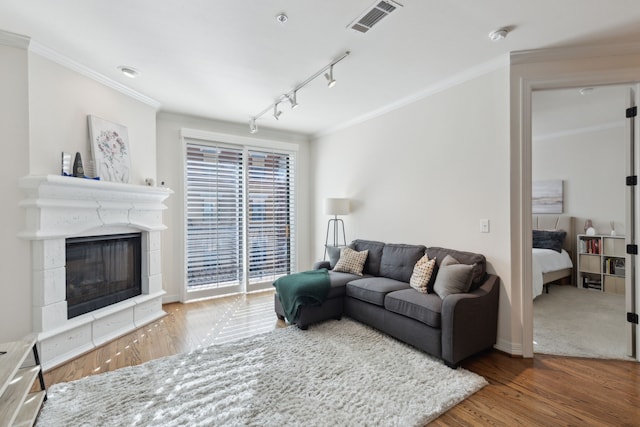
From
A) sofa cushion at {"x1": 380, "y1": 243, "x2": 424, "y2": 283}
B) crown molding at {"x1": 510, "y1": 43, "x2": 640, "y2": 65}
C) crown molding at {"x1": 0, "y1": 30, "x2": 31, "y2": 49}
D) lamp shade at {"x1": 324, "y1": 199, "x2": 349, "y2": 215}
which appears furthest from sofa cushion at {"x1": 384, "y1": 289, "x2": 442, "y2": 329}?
crown molding at {"x1": 0, "y1": 30, "x2": 31, "y2": 49}

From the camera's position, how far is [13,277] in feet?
8.32

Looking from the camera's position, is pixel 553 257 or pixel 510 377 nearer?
pixel 510 377

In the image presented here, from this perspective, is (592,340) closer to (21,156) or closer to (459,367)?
(459,367)

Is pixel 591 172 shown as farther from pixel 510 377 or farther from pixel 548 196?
pixel 510 377

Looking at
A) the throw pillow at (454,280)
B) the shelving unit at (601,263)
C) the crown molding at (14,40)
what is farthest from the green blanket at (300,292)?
the shelving unit at (601,263)

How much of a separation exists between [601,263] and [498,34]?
→ 4888mm

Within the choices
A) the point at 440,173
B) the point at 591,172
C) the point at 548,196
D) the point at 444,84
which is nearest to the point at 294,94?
→ the point at 444,84

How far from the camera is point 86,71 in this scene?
3.08 meters

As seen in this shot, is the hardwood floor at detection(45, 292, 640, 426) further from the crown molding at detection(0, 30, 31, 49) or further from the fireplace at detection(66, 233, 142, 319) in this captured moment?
the crown molding at detection(0, 30, 31, 49)

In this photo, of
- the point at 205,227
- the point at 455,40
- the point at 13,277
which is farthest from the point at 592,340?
the point at 13,277

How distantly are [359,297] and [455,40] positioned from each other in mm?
2701

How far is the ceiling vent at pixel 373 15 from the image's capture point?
6.84 feet

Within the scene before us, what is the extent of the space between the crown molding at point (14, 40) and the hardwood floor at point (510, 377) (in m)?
2.82

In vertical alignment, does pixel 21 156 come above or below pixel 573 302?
above
